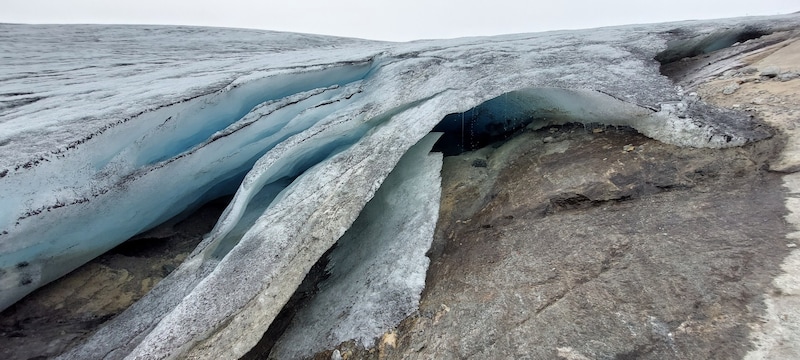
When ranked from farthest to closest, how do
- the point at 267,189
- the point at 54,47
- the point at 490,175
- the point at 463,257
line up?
1. the point at 54,47
2. the point at 267,189
3. the point at 490,175
4. the point at 463,257

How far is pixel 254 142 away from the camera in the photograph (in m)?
3.32

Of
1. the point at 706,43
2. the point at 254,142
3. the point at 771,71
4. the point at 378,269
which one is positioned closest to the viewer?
the point at 378,269

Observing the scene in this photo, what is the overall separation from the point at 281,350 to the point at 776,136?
305cm

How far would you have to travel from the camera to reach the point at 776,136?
241 centimetres

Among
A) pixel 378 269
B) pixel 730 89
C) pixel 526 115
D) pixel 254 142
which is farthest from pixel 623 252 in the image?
pixel 254 142

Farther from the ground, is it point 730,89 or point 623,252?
point 730,89

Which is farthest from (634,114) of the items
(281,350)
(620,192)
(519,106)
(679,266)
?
(281,350)

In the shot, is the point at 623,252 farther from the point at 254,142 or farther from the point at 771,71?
the point at 254,142

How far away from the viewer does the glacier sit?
225 cm

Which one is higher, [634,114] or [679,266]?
[634,114]

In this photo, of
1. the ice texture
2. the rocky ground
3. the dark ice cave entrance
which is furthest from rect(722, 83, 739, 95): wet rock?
the ice texture

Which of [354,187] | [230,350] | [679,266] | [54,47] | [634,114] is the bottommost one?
[230,350]

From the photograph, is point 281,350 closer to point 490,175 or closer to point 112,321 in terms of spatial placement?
point 112,321

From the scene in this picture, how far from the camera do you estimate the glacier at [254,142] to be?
2250 millimetres
